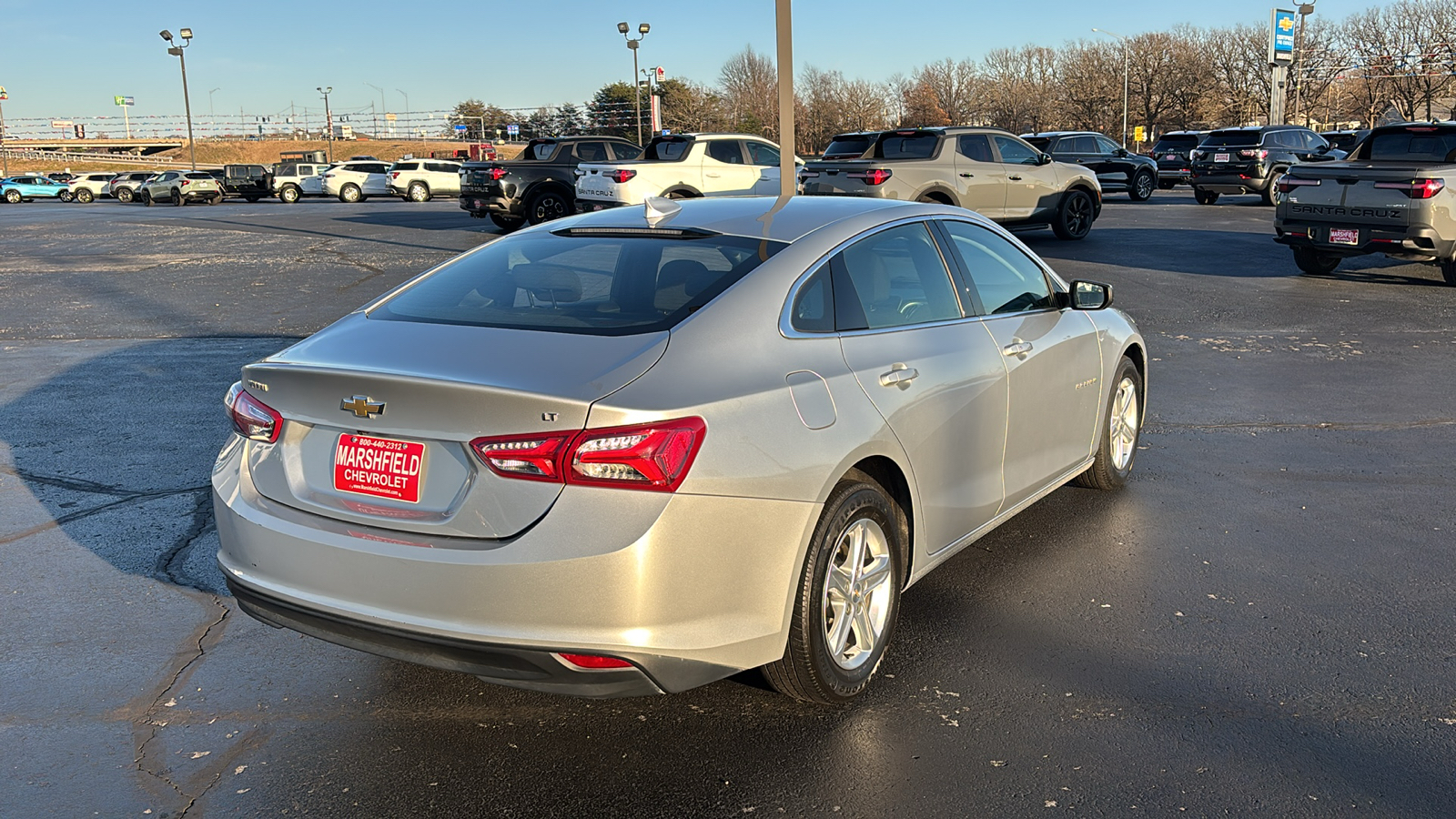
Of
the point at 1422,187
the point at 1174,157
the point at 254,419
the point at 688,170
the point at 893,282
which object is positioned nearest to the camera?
the point at 254,419

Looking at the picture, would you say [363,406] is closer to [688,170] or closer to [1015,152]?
[1015,152]

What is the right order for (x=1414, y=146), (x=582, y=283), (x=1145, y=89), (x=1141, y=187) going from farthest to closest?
(x=1145, y=89), (x=1141, y=187), (x=1414, y=146), (x=582, y=283)

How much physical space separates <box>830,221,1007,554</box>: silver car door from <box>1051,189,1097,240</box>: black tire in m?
15.8

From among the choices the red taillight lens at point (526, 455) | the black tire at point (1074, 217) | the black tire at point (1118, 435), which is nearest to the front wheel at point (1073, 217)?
the black tire at point (1074, 217)

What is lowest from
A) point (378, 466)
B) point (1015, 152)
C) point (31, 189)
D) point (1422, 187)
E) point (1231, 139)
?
point (378, 466)

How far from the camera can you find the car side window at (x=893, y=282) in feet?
13.1

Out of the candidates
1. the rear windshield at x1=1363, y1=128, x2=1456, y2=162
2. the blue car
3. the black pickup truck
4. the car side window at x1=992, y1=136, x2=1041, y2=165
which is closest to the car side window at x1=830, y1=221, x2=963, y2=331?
the rear windshield at x1=1363, y1=128, x2=1456, y2=162

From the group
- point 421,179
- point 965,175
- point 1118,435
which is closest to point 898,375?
point 1118,435

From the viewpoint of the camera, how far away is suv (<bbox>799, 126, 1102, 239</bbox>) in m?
17.8

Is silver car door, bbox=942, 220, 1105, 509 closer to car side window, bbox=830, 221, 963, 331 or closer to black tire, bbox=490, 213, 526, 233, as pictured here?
car side window, bbox=830, 221, 963, 331

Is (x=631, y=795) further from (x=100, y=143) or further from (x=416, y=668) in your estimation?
(x=100, y=143)

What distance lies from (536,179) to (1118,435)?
60.5 ft

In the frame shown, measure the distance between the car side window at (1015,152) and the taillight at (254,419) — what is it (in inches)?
654

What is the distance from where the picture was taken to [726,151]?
20781 mm
